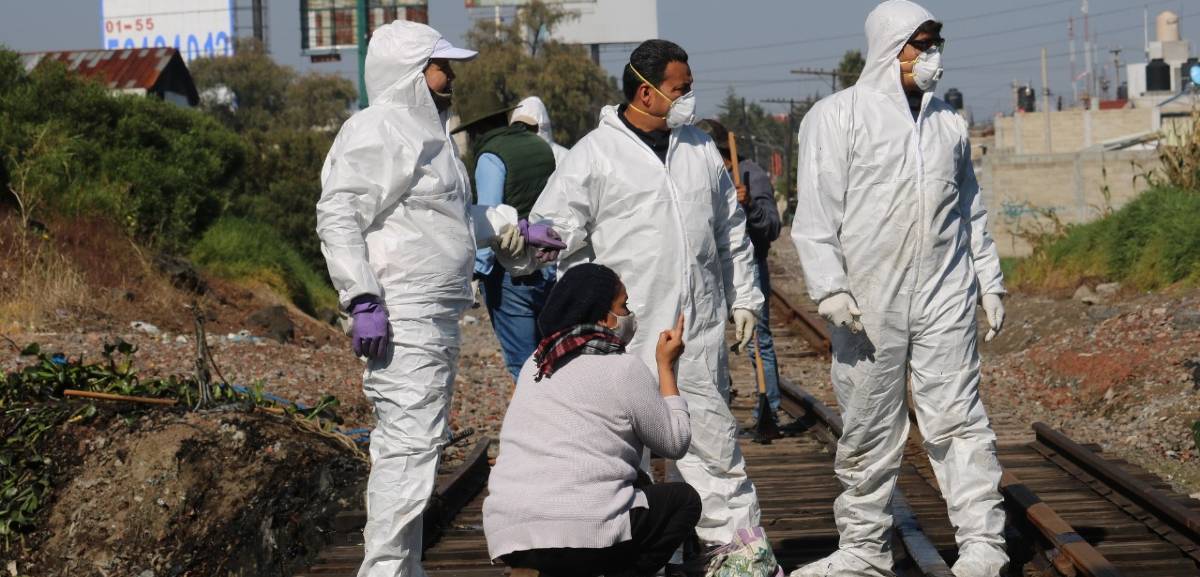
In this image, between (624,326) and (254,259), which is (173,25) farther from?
(624,326)

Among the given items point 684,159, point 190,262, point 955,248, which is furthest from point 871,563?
point 190,262

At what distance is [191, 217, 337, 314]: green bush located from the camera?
17.9 metres

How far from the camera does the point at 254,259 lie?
60.5 ft

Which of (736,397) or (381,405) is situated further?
(736,397)

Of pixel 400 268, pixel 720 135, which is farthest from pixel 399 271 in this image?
pixel 720 135

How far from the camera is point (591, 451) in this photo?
4.08 meters

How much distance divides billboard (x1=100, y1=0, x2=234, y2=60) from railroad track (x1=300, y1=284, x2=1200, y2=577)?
89.7m

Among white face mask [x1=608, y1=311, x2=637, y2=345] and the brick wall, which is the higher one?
the brick wall

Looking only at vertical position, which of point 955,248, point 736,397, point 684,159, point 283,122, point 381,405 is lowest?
point 736,397

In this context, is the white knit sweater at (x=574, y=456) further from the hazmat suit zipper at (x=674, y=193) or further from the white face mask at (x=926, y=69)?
the white face mask at (x=926, y=69)

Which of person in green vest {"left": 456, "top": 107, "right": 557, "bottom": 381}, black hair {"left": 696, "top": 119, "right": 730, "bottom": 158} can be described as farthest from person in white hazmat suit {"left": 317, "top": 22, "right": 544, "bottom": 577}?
black hair {"left": 696, "top": 119, "right": 730, "bottom": 158}

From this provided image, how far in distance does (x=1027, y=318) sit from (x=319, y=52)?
6336cm

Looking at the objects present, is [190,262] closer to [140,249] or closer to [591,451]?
[140,249]

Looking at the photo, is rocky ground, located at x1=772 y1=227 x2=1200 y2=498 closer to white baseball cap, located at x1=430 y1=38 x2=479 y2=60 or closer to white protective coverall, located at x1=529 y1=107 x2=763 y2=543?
white protective coverall, located at x1=529 y1=107 x2=763 y2=543
